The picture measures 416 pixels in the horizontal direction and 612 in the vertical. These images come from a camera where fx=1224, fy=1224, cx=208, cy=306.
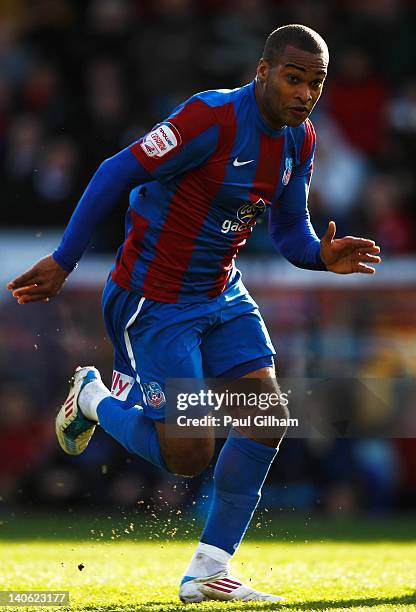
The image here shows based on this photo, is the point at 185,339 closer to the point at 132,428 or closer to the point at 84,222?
the point at 132,428

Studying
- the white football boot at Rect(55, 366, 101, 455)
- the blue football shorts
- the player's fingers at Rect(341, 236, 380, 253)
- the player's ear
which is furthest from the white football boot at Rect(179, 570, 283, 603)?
the player's ear

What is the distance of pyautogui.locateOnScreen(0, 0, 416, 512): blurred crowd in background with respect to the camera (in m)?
9.69

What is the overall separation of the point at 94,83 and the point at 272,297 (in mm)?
3428

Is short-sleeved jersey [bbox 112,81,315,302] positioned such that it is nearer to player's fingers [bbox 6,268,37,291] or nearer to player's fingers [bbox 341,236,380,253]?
player's fingers [bbox 341,236,380,253]

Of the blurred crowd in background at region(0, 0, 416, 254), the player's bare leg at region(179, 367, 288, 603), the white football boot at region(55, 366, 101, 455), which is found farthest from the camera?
the blurred crowd in background at region(0, 0, 416, 254)

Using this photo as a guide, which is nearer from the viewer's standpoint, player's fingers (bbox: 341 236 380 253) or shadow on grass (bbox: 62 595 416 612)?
shadow on grass (bbox: 62 595 416 612)

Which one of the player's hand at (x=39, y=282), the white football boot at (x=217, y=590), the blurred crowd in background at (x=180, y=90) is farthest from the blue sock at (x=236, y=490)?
the blurred crowd in background at (x=180, y=90)

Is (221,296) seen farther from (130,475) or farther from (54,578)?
(130,475)

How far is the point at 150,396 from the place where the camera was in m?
5.30

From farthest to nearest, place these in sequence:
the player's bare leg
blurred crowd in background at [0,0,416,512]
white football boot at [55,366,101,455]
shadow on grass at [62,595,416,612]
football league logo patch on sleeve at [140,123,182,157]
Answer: blurred crowd in background at [0,0,416,512] < white football boot at [55,366,101,455] < the player's bare leg < football league logo patch on sleeve at [140,123,182,157] < shadow on grass at [62,595,416,612]

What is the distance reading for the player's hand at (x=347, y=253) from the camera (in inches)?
206

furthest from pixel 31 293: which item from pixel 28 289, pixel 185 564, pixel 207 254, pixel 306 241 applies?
pixel 185 564

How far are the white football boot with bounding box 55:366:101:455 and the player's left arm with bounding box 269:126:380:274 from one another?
1169 mm

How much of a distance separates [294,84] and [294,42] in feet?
0.56
